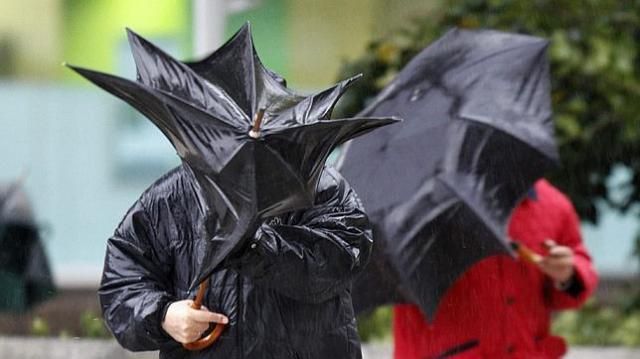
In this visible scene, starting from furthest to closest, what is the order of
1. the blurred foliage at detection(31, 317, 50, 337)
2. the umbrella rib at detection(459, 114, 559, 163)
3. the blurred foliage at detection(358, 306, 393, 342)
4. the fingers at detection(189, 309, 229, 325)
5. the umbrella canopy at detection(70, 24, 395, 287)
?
the blurred foliage at detection(358, 306, 393, 342)
the blurred foliage at detection(31, 317, 50, 337)
the umbrella rib at detection(459, 114, 559, 163)
the fingers at detection(189, 309, 229, 325)
the umbrella canopy at detection(70, 24, 395, 287)

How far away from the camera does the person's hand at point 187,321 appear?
140 inches

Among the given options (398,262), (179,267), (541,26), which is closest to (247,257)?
(179,267)

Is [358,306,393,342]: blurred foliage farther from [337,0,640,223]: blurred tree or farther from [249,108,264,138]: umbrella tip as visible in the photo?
[249,108,264,138]: umbrella tip

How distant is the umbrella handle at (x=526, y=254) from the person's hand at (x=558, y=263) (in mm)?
19

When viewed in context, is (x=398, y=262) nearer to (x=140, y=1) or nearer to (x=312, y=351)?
(x=312, y=351)

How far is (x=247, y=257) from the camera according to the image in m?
3.42

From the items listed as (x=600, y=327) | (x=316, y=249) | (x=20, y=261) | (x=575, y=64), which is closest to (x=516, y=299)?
(x=316, y=249)

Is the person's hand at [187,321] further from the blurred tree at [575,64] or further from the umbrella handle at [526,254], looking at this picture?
the blurred tree at [575,64]

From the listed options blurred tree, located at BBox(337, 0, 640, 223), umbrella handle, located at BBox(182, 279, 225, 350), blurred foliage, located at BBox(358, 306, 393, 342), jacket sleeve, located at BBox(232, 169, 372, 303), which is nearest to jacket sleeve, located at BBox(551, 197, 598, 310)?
jacket sleeve, located at BBox(232, 169, 372, 303)

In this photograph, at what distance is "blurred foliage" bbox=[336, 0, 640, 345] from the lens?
9117mm

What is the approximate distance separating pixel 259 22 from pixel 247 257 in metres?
6.50

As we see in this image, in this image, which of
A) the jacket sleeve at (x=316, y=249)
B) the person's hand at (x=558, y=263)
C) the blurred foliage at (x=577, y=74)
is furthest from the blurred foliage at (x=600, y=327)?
the jacket sleeve at (x=316, y=249)

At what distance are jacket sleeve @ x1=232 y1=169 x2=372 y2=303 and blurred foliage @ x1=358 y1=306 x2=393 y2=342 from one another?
505 cm

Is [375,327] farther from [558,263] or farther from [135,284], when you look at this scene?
[135,284]
